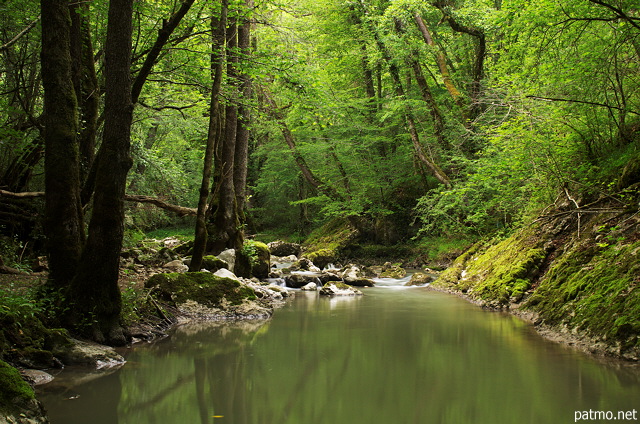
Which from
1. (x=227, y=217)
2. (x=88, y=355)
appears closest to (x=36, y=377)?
(x=88, y=355)

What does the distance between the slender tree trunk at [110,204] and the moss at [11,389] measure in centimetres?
241

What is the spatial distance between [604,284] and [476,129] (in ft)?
36.0

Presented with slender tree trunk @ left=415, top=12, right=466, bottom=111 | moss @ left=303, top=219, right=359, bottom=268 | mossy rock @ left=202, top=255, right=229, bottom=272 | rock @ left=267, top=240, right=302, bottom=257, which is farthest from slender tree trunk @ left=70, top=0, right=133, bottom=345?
rock @ left=267, top=240, right=302, bottom=257

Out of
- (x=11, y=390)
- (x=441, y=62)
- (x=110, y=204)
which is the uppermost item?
(x=441, y=62)

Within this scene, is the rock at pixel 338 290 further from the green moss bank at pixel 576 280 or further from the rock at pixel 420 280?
the green moss bank at pixel 576 280

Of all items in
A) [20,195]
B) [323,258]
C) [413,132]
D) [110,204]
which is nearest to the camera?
[110,204]

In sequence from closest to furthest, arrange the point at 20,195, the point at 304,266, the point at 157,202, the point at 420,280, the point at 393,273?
the point at 20,195 < the point at 157,202 < the point at 420,280 < the point at 393,273 < the point at 304,266

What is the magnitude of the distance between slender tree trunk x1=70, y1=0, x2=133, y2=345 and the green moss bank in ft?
19.6

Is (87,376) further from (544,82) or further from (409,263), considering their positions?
(409,263)

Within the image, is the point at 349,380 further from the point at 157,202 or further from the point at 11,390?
the point at 157,202

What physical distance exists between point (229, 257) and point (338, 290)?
10.1 ft

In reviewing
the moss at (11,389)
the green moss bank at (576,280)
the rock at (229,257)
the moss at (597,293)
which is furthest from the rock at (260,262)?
the moss at (11,389)

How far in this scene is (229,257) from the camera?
37.9ft

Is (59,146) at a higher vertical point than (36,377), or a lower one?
higher
